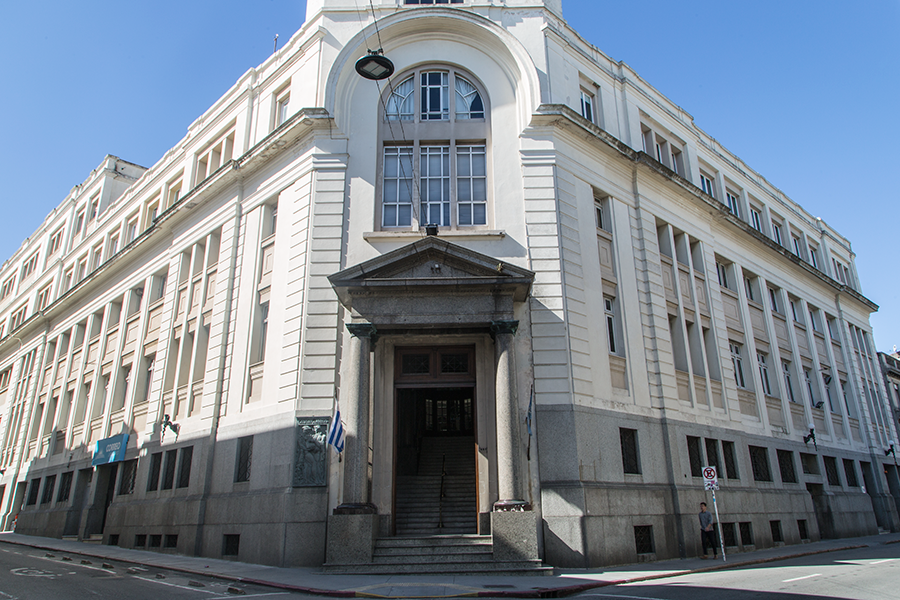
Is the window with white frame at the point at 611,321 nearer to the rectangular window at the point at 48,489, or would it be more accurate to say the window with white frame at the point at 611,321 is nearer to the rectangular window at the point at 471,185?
the rectangular window at the point at 471,185

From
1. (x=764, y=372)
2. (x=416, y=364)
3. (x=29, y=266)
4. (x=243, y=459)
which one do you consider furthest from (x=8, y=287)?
(x=764, y=372)

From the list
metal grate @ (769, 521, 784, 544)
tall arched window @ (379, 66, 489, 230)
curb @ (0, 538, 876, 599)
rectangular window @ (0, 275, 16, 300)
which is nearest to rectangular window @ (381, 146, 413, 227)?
tall arched window @ (379, 66, 489, 230)

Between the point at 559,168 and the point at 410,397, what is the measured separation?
10.7m

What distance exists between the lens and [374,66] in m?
16.5

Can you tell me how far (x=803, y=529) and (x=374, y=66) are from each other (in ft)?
80.0

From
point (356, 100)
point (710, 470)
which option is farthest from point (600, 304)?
point (356, 100)

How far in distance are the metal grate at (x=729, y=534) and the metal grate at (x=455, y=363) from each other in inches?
432

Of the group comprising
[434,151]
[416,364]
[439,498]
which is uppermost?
[434,151]

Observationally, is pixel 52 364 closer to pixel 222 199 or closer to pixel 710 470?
pixel 222 199

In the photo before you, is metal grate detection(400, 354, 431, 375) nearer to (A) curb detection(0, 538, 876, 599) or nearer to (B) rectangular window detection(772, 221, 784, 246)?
(A) curb detection(0, 538, 876, 599)

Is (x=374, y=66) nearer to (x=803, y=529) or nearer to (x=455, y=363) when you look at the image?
(x=455, y=363)

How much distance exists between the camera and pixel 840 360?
3459 cm

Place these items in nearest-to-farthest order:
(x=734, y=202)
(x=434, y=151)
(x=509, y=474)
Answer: (x=509, y=474)
(x=434, y=151)
(x=734, y=202)

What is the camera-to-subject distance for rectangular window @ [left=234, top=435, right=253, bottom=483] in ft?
63.2
